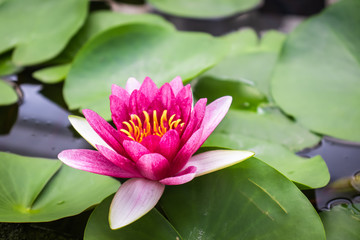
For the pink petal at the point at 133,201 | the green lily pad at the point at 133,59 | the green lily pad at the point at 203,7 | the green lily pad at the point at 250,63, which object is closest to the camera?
the pink petal at the point at 133,201

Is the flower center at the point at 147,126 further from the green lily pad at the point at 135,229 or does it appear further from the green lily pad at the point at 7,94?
the green lily pad at the point at 7,94

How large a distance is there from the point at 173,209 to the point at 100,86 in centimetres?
75

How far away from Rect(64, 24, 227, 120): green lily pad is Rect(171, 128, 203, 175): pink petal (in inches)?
20.0

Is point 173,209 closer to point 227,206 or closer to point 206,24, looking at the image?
point 227,206

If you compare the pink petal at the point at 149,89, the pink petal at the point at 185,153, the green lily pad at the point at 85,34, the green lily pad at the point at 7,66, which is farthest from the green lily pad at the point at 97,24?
the pink petal at the point at 185,153

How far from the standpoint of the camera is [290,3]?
2455 mm

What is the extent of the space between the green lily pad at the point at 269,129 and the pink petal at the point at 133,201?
480mm

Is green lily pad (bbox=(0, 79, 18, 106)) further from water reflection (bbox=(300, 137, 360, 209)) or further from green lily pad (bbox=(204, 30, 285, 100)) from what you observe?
water reflection (bbox=(300, 137, 360, 209))

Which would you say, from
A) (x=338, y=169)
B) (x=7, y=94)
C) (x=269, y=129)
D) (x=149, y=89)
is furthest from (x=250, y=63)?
(x=7, y=94)

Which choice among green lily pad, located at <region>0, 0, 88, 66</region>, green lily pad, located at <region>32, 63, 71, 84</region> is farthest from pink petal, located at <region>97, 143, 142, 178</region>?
green lily pad, located at <region>0, 0, 88, 66</region>

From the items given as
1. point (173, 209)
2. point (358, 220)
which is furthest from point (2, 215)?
point (358, 220)

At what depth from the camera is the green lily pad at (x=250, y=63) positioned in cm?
165

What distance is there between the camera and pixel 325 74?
155cm

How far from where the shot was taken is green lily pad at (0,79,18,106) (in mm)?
1509
